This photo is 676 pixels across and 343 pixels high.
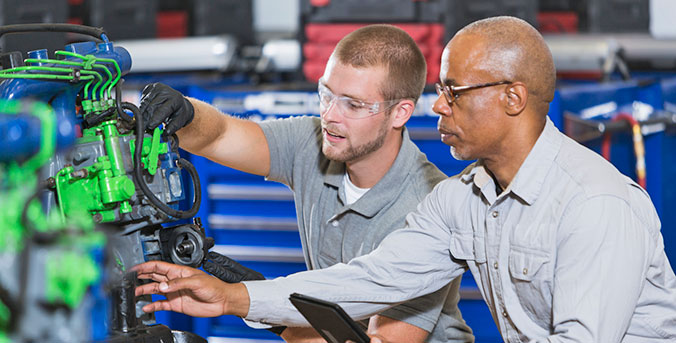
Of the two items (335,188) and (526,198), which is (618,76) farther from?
(526,198)

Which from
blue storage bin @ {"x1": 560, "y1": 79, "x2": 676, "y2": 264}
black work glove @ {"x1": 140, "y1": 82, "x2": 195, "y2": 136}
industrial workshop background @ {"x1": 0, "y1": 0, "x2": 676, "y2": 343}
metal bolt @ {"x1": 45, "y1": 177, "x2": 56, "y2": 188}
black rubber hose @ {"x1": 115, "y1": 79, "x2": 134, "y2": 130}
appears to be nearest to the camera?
industrial workshop background @ {"x1": 0, "y1": 0, "x2": 676, "y2": 343}

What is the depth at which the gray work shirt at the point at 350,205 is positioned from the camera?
1.94m

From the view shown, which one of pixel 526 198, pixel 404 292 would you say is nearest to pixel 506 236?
pixel 526 198

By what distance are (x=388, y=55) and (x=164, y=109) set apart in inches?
26.5

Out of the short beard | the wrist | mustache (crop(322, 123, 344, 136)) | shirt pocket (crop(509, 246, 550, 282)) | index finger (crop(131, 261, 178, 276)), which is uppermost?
mustache (crop(322, 123, 344, 136))

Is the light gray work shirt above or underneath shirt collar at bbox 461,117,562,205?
underneath

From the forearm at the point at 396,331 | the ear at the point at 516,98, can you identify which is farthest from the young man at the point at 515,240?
the forearm at the point at 396,331

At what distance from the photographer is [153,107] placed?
4.93ft

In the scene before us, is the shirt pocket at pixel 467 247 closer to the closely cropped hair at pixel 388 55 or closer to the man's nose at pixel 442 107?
the man's nose at pixel 442 107

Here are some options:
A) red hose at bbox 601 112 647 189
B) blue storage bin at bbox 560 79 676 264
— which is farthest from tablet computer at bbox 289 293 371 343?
red hose at bbox 601 112 647 189

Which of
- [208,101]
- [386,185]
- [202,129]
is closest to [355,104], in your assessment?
[386,185]

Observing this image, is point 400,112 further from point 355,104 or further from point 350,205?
point 350,205

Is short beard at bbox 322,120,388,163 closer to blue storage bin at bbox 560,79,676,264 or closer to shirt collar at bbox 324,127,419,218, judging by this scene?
shirt collar at bbox 324,127,419,218

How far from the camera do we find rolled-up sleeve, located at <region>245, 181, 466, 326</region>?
66.6 inches
